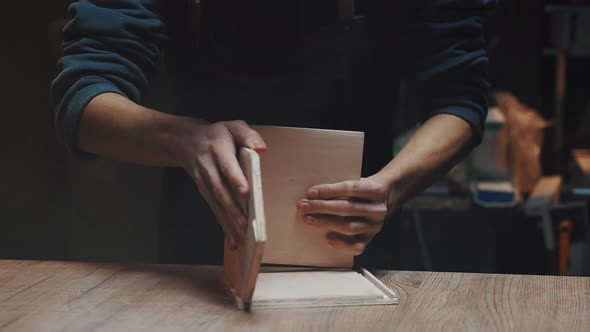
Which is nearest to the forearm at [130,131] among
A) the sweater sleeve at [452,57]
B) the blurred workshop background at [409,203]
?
the sweater sleeve at [452,57]

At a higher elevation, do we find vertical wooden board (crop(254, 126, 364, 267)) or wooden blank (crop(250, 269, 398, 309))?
→ vertical wooden board (crop(254, 126, 364, 267))

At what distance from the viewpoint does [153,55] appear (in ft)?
4.27

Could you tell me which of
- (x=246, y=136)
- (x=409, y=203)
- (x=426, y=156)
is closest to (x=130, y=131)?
(x=246, y=136)

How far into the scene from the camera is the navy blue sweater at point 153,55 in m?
1.21

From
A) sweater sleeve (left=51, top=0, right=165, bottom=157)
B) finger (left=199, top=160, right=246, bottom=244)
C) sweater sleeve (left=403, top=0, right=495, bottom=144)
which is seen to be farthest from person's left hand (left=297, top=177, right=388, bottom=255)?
sweater sleeve (left=51, top=0, right=165, bottom=157)

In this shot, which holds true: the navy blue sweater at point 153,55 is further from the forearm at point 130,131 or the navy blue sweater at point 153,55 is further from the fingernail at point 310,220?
the fingernail at point 310,220

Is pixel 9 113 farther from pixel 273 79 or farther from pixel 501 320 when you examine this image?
pixel 501 320

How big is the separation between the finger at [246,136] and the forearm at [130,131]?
0.08 metres

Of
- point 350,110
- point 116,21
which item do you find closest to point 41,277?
point 116,21

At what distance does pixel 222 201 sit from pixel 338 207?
0.54ft

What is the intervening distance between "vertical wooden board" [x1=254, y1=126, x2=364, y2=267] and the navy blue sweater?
0.32 meters

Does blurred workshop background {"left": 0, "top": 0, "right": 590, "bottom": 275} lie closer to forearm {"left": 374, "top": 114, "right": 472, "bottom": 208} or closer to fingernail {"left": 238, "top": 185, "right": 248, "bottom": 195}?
forearm {"left": 374, "top": 114, "right": 472, "bottom": 208}

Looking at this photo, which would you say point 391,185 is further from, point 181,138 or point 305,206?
point 181,138

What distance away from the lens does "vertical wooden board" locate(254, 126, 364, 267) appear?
1.02 metres
